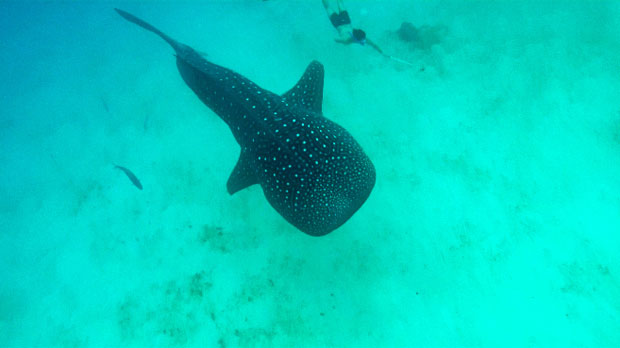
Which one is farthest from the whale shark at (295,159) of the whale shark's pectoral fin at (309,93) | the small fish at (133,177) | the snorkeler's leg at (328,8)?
the snorkeler's leg at (328,8)

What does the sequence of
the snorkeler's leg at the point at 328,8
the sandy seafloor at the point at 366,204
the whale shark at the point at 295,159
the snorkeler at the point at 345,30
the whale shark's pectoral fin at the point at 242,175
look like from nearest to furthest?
the whale shark at the point at 295,159, the whale shark's pectoral fin at the point at 242,175, the sandy seafloor at the point at 366,204, the snorkeler at the point at 345,30, the snorkeler's leg at the point at 328,8

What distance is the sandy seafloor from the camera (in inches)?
197

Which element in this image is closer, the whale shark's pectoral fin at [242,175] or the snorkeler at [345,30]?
the whale shark's pectoral fin at [242,175]

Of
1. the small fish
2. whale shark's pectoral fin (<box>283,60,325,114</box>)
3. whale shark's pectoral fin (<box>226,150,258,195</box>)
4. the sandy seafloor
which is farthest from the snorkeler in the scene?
the small fish

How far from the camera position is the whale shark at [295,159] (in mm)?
3656

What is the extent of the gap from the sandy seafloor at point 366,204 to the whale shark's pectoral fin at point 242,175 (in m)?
1.20

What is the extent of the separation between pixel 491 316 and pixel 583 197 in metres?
2.48

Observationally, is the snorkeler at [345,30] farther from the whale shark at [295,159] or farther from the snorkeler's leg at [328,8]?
the whale shark at [295,159]

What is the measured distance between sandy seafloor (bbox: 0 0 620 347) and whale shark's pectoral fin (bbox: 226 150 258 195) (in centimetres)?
120

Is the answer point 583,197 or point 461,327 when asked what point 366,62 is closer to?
point 583,197

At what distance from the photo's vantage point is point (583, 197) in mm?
5355

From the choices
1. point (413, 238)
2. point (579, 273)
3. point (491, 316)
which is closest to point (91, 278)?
point (413, 238)

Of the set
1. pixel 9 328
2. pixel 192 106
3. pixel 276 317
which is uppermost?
pixel 192 106

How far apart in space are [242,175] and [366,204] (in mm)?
2155
